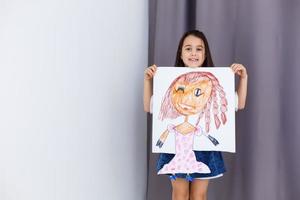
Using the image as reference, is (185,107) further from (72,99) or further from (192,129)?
(72,99)

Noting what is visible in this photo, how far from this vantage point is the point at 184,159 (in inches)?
48.3

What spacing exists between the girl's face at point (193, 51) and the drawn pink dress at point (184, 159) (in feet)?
0.79

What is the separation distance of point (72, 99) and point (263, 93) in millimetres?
712

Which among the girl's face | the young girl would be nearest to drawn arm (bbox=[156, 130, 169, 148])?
the young girl

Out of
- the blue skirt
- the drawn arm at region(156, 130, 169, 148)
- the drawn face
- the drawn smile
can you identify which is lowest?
the blue skirt

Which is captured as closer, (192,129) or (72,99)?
(192,129)

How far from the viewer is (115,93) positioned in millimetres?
1539

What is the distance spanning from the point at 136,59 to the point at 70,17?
40 cm

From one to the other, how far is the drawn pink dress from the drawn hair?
0.17ft

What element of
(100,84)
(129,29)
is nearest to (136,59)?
(129,29)

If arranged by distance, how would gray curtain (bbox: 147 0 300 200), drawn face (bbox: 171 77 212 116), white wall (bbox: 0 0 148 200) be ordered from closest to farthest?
white wall (bbox: 0 0 148 200)
drawn face (bbox: 171 77 212 116)
gray curtain (bbox: 147 0 300 200)

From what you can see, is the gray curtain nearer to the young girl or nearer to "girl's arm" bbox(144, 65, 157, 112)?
the young girl

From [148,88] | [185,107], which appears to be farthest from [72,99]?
[185,107]

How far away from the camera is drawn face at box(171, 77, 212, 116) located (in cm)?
126
